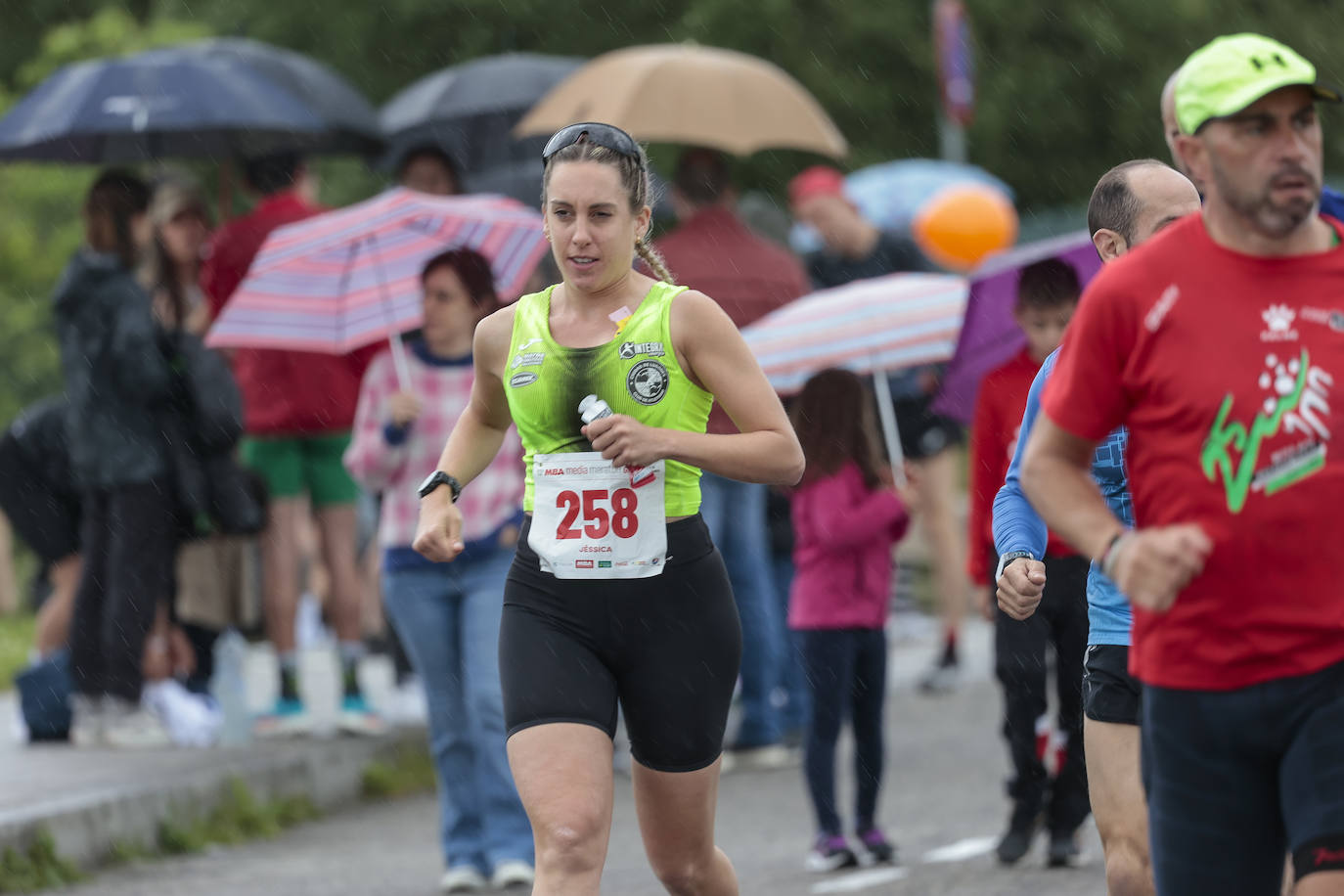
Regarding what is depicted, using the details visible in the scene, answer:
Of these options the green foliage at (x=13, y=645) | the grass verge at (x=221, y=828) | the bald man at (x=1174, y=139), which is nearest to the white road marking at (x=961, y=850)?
the grass verge at (x=221, y=828)

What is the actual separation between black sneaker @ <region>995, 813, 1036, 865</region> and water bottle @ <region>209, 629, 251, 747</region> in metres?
4.01

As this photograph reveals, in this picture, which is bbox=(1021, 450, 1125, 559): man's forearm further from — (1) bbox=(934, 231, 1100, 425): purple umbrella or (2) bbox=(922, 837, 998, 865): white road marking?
(2) bbox=(922, 837, 998, 865): white road marking

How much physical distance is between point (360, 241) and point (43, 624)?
3.09m

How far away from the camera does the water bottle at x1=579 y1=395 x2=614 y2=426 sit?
505cm

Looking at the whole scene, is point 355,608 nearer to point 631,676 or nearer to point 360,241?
point 360,241

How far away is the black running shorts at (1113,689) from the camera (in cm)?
506

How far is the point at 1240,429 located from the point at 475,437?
93.1 inches

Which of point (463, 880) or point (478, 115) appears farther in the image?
point (478, 115)

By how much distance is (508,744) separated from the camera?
5.14m

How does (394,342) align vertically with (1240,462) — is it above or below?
above

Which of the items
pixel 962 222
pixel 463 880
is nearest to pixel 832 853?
A: pixel 463 880

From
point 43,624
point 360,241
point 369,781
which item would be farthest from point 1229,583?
point 43,624

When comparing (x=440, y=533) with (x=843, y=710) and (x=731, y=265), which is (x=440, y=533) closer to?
(x=843, y=710)

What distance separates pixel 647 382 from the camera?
16.9 feet
